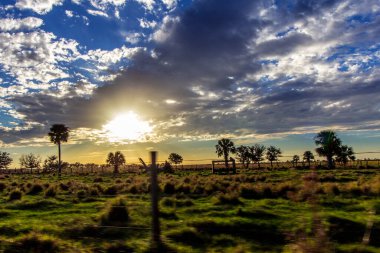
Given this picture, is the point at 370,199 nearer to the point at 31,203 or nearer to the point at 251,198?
the point at 251,198

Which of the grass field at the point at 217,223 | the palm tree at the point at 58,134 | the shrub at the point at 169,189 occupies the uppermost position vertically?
the palm tree at the point at 58,134

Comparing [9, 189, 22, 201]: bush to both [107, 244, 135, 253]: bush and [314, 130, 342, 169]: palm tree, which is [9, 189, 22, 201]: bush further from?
[314, 130, 342, 169]: palm tree

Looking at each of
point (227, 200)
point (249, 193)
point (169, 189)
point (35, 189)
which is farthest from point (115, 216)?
point (35, 189)

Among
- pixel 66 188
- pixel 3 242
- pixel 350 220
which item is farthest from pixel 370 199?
pixel 66 188

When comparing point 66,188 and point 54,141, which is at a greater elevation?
point 54,141

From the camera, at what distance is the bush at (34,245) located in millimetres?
9758

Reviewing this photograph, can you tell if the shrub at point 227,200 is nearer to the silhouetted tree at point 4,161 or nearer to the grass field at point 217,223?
the grass field at point 217,223

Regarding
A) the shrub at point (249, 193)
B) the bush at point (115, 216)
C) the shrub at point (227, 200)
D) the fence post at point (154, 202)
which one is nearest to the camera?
the fence post at point (154, 202)

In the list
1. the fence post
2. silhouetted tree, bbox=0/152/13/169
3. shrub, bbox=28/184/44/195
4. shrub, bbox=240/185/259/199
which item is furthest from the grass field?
silhouetted tree, bbox=0/152/13/169

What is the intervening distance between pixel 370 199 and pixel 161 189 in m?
14.2

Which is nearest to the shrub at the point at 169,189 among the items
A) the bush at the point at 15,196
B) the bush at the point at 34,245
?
the bush at the point at 15,196

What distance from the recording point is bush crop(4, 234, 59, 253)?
976 centimetres

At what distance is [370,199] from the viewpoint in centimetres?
1923

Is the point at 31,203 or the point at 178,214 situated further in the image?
the point at 31,203
